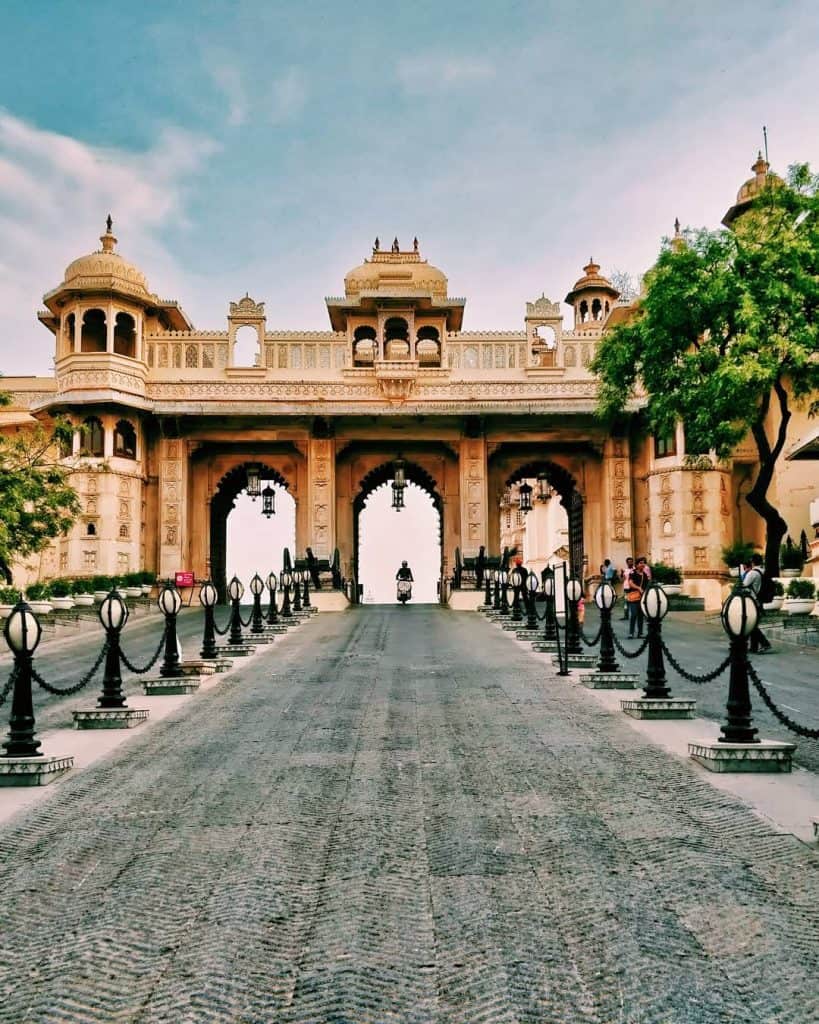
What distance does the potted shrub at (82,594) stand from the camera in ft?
79.2

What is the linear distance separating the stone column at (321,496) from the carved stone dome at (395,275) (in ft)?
19.2

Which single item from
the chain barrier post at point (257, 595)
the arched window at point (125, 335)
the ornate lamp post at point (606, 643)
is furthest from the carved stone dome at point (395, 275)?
the ornate lamp post at point (606, 643)

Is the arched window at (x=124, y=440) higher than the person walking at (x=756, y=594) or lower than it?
higher

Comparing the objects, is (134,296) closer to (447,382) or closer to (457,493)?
(447,382)

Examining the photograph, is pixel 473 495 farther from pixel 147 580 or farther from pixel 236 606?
pixel 236 606

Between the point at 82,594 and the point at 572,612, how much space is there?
52.4 ft

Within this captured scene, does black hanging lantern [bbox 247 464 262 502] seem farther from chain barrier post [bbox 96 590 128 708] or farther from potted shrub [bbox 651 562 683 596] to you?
chain barrier post [bbox 96 590 128 708]

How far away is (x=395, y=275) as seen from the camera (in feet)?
110

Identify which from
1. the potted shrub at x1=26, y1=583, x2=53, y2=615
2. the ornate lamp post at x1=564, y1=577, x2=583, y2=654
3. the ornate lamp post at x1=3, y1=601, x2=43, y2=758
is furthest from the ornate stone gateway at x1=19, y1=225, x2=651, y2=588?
the ornate lamp post at x1=3, y1=601, x2=43, y2=758

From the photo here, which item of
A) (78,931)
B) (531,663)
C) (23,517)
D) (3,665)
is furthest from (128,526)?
(78,931)

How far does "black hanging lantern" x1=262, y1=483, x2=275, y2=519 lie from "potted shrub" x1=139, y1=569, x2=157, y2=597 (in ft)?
13.4

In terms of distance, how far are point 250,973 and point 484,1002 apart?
834mm

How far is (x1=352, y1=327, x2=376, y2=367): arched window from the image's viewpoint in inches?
1278

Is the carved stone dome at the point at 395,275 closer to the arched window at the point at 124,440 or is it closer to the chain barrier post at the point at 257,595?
the arched window at the point at 124,440
